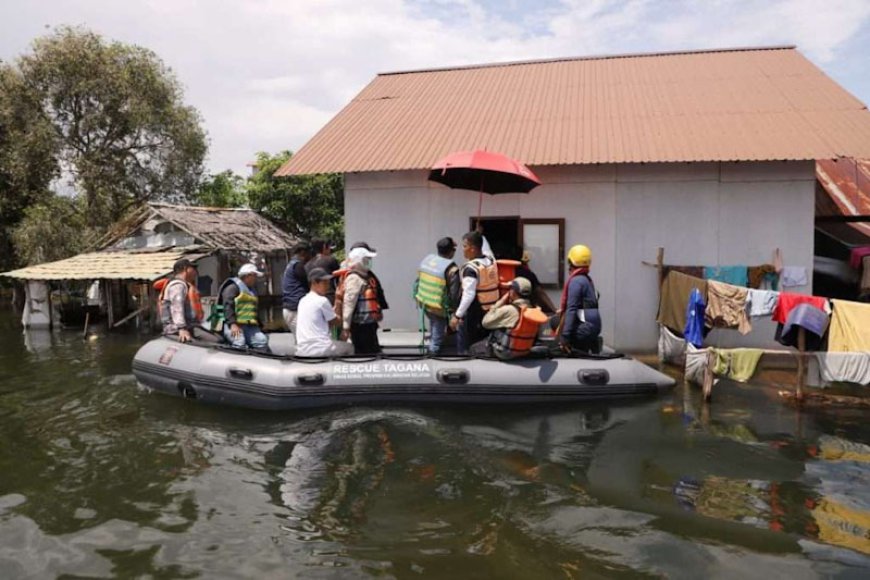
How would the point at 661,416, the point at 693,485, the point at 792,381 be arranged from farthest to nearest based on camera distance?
the point at 792,381
the point at 661,416
the point at 693,485

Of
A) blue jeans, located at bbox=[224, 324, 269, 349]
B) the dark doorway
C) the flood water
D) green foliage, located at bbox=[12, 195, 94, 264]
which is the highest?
green foliage, located at bbox=[12, 195, 94, 264]

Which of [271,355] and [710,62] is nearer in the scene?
[271,355]

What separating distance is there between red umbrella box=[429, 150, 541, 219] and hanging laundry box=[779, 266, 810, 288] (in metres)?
3.70

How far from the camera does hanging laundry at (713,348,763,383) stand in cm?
675

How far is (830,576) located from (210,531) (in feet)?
12.4

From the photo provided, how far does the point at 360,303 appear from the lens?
22.5 ft

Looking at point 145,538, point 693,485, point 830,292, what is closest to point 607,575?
point 693,485

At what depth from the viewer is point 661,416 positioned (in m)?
6.50

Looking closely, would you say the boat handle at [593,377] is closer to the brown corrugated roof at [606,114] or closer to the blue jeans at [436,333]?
the blue jeans at [436,333]

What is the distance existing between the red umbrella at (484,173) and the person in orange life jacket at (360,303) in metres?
1.64

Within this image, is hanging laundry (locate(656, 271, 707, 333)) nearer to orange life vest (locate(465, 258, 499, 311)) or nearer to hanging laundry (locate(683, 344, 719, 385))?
hanging laundry (locate(683, 344, 719, 385))

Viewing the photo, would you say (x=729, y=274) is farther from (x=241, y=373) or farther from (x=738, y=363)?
(x=241, y=373)

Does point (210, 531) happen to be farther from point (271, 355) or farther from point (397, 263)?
point (397, 263)

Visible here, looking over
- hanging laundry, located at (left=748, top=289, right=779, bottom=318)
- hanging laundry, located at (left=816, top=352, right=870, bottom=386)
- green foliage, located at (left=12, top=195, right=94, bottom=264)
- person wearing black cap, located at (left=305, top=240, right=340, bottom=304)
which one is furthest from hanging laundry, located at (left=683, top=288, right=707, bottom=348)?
green foliage, located at (left=12, top=195, right=94, bottom=264)
